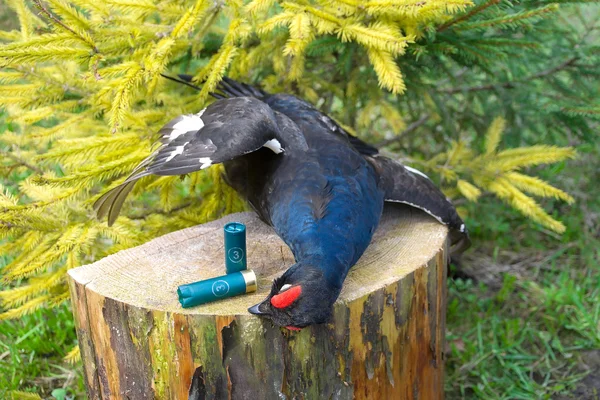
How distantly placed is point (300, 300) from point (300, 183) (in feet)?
2.76

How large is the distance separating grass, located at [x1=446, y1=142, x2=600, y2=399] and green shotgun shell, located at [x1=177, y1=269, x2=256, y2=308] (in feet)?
→ 6.18

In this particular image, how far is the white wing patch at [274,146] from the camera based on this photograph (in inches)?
122

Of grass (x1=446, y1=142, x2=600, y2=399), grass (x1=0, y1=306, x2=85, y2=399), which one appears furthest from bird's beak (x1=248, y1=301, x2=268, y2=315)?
grass (x1=446, y1=142, x2=600, y2=399)

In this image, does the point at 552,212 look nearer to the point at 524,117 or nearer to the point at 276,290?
the point at 524,117

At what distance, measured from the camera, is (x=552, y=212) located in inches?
216

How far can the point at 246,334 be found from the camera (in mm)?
2457

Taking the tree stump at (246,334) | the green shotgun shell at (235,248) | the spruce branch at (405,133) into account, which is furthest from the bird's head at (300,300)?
the spruce branch at (405,133)

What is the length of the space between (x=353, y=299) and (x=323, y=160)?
0.85 metres

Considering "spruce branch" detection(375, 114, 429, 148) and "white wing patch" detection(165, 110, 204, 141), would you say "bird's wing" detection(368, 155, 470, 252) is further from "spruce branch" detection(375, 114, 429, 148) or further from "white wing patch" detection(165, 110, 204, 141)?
"spruce branch" detection(375, 114, 429, 148)

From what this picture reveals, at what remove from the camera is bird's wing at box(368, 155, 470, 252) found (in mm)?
3320

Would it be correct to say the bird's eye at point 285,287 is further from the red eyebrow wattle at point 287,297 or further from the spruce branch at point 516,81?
the spruce branch at point 516,81

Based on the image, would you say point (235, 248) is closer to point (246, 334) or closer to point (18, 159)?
point (246, 334)

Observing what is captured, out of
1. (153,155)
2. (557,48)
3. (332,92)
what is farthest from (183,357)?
(557,48)

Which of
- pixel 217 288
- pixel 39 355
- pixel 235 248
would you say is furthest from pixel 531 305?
pixel 39 355
